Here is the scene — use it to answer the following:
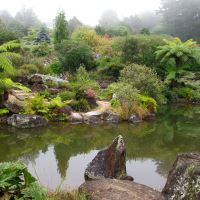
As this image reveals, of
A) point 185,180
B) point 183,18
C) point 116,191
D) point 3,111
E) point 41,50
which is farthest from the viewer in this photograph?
point 183,18

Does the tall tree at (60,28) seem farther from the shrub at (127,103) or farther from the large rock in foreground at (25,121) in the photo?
the large rock in foreground at (25,121)

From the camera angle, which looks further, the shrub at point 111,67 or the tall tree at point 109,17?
the tall tree at point 109,17

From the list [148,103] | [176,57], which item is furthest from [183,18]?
[148,103]

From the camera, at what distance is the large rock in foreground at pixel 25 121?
13.0m

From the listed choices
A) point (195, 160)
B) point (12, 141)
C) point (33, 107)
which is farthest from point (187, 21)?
point (195, 160)

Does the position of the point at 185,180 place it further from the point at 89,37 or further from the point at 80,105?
the point at 89,37

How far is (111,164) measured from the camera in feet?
25.4

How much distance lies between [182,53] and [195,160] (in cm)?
1526

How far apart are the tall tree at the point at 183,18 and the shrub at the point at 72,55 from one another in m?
19.9

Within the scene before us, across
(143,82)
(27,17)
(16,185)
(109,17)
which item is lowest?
(16,185)

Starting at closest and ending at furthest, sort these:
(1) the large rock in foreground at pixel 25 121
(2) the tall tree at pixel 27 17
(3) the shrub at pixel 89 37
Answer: (1) the large rock in foreground at pixel 25 121 → (3) the shrub at pixel 89 37 → (2) the tall tree at pixel 27 17

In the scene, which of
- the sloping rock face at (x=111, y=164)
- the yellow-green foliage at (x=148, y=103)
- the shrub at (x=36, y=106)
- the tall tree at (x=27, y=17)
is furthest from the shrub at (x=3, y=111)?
the tall tree at (x=27, y=17)

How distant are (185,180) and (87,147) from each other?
5379 millimetres

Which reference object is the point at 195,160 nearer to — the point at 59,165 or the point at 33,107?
the point at 59,165
